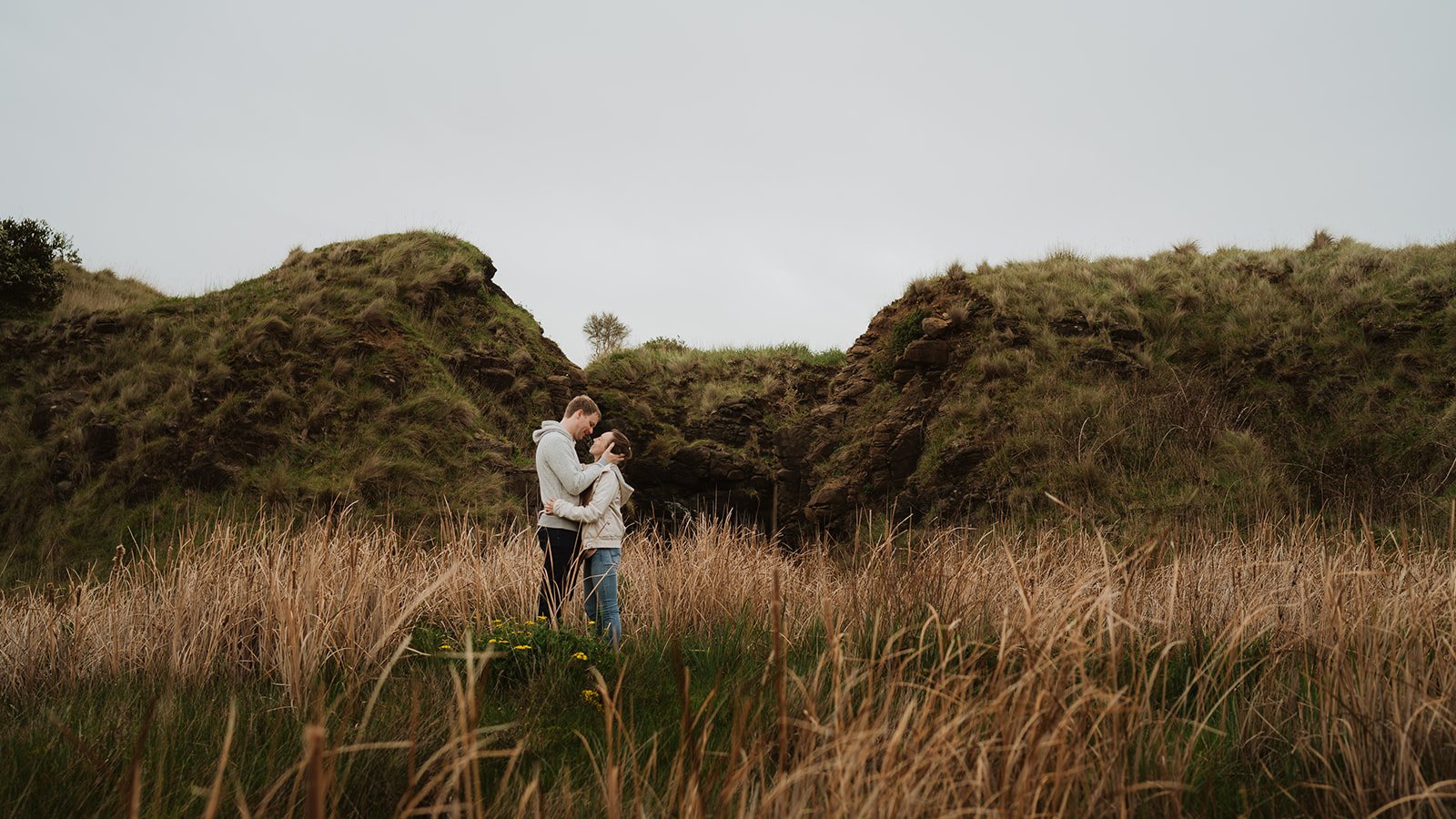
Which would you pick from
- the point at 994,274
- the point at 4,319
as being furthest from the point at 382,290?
the point at 994,274

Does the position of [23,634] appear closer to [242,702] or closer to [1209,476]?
[242,702]

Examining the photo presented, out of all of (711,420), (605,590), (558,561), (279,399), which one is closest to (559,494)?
(558,561)

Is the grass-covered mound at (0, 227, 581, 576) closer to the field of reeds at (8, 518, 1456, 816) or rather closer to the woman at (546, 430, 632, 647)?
the field of reeds at (8, 518, 1456, 816)

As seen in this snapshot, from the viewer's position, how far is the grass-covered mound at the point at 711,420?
1847 cm

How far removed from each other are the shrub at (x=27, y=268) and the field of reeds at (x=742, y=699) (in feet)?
59.6

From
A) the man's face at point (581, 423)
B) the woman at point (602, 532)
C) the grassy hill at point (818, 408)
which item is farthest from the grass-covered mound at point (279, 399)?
the woman at point (602, 532)

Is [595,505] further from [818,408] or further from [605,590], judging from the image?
[818,408]

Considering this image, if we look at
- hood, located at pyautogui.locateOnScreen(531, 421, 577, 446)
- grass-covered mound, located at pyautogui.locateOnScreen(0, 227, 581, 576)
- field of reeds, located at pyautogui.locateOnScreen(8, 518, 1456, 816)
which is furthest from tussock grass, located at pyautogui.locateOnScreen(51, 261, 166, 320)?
hood, located at pyautogui.locateOnScreen(531, 421, 577, 446)

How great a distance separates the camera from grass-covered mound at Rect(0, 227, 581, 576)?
1486 centimetres

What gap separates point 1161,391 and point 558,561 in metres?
13.4

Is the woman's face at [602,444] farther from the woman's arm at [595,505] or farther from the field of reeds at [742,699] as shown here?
the field of reeds at [742,699]

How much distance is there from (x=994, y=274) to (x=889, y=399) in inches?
167

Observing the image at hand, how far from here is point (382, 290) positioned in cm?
1905

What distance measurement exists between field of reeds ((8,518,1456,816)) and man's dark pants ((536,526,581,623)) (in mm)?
259
